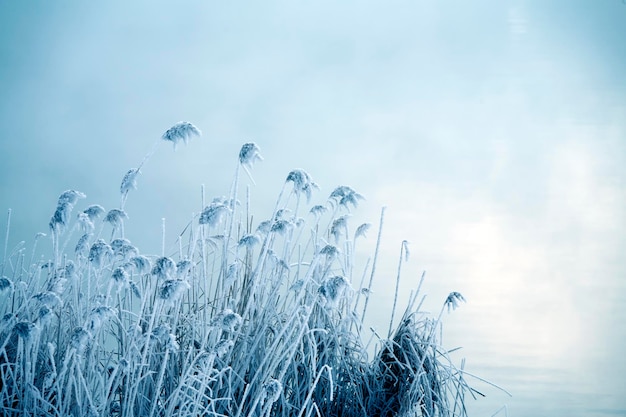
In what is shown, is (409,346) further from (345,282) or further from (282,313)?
(345,282)

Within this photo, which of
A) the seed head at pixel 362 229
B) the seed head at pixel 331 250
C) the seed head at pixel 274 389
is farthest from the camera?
the seed head at pixel 362 229

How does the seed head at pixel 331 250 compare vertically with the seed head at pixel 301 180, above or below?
below

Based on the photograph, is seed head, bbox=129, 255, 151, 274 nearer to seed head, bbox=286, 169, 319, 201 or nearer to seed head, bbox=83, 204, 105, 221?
seed head, bbox=83, 204, 105, 221

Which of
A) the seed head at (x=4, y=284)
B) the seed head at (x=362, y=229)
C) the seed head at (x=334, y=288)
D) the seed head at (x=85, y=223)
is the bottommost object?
the seed head at (x=4, y=284)

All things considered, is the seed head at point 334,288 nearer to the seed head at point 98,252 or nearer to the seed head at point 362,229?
the seed head at point 98,252

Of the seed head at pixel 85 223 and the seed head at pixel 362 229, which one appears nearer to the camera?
the seed head at pixel 85 223

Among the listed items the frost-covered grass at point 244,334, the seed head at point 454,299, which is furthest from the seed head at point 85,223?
the seed head at point 454,299

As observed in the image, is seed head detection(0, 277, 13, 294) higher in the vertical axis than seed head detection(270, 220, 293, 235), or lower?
lower

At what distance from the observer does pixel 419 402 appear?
246 centimetres

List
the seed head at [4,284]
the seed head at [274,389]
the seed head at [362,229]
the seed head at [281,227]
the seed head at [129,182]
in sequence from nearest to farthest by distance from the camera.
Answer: the seed head at [274,389], the seed head at [4,284], the seed head at [281,227], the seed head at [129,182], the seed head at [362,229]

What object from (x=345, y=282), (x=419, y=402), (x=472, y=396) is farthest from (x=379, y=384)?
(x=345, y=282)

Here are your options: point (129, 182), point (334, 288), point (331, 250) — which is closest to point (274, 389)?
point (334, 288)

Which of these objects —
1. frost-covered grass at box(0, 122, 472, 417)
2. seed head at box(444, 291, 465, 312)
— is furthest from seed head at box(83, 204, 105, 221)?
seed head at box(444, 291, 465, 312)

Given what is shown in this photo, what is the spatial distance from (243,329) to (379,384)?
0.53m
